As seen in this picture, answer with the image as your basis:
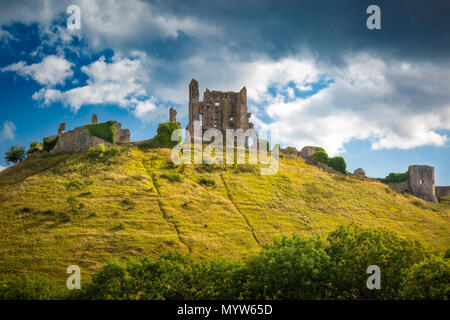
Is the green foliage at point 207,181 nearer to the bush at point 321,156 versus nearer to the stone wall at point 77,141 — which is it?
the stone wall at point 77,141

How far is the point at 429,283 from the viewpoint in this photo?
20.7m

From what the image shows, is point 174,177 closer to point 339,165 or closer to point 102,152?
point 102,152

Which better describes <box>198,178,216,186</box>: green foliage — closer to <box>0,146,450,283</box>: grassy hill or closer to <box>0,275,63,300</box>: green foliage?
<box>0,146,450,283</box>: grassy hill

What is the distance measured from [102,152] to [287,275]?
150ft

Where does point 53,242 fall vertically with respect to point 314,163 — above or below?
below

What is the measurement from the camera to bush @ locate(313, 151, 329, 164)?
7956cm

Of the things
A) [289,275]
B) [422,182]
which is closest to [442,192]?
[422,182]

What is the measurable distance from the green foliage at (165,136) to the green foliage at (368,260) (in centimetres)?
4987

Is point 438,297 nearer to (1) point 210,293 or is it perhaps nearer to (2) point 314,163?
(1) point 210,293

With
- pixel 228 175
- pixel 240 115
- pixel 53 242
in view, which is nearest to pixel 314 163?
pixel 240 115

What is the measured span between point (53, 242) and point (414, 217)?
2210 inches

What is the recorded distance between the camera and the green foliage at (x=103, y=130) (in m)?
65.6

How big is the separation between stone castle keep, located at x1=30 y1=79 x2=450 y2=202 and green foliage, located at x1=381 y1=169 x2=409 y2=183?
0.86 m
